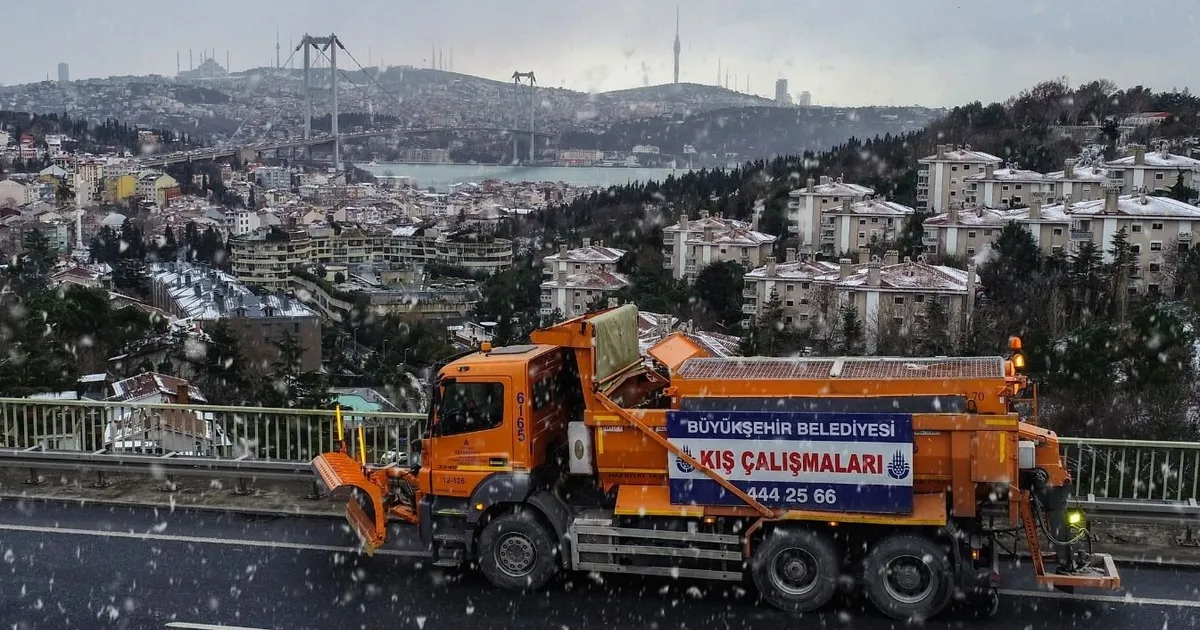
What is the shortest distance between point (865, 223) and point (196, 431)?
155 feet

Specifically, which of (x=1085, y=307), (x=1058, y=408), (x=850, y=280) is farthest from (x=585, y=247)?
(x=1058, y=408)

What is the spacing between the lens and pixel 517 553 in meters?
6.63

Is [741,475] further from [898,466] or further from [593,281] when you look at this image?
[593,281]

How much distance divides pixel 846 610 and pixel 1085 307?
1273 inches

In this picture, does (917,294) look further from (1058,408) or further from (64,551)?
(64,551)

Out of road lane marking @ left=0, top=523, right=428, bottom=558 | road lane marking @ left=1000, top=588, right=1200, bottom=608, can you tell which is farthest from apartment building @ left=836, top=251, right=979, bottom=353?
road lane marking @ left=0, top=523, right=428, bottom=558

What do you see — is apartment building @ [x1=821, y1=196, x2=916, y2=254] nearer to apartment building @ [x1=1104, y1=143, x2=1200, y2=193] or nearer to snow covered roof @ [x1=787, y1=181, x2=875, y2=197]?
snow covered roof @ [x1=787, y1=181, x2=875, y2=197]

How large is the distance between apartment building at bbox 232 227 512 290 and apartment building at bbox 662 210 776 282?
59.1 feet

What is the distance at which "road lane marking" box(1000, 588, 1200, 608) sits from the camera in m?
6.20

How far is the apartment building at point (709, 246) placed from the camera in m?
51.6

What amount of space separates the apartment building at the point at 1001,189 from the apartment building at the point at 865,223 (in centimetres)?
315

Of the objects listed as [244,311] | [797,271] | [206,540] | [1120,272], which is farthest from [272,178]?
[206,540]

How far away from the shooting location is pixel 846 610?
6.19 metres

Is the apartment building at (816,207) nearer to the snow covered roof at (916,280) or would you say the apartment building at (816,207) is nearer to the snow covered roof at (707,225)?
the snow covered roof at (707,225)
